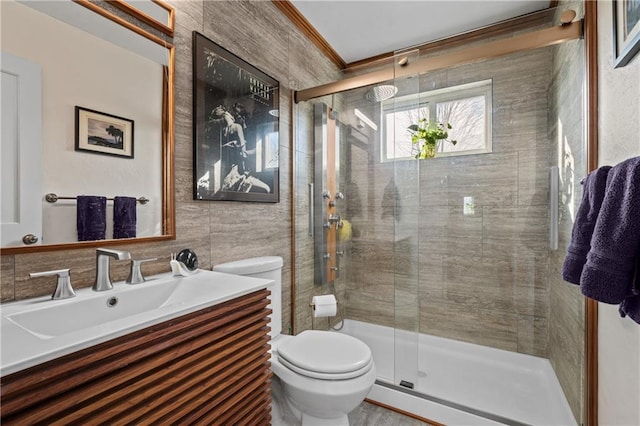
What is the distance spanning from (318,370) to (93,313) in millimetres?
867

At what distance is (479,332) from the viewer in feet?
7.43

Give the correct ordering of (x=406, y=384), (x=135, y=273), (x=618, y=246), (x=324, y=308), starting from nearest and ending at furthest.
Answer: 1. (x=618, y=246)
2. (x=135, y=273)
3. (x=406, y=384)
4. (x=324, y=308)

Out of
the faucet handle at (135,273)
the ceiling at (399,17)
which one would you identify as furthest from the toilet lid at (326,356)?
the ceiling at (399,17)

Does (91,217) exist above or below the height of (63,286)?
above

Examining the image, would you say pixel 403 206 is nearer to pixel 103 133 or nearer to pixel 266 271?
pixel 266 271

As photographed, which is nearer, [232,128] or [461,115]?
[232,128]

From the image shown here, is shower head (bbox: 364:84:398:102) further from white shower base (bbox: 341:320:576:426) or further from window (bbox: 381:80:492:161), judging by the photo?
white shower base (bbox: 341:320:576:426)

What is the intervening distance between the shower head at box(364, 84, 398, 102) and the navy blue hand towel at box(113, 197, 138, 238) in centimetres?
164

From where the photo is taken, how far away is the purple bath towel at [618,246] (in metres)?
0.73

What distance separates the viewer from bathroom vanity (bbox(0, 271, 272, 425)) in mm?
598

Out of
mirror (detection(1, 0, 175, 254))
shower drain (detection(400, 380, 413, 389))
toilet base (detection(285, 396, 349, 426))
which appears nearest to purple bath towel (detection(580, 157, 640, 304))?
toilet base (detection(285, 396, 349, 426))

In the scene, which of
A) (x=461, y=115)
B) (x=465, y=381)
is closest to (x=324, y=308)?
(x=465, y=381)

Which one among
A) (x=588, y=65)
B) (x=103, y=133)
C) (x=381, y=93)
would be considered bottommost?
(x=103, y=133)

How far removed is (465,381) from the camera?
6.37 feet
